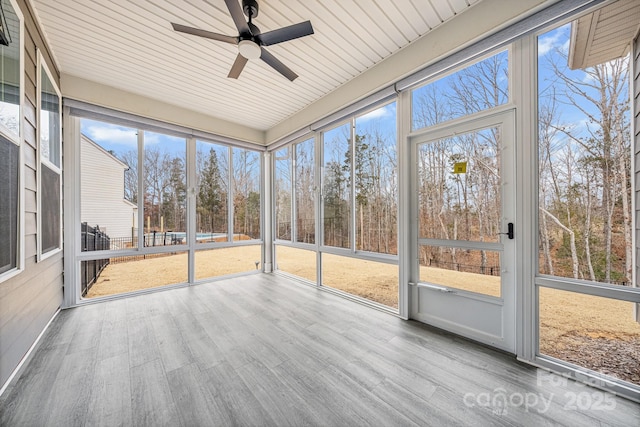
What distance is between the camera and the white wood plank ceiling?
2080mm

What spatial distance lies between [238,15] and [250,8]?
305 millimetres

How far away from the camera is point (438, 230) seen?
8.38ft

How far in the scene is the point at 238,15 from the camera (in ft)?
5.69

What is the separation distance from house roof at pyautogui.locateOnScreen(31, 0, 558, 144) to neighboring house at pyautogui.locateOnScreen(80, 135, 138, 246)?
2.35 ft

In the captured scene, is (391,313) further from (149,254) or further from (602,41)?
(149,254)

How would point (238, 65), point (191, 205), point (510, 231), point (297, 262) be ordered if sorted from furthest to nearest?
point (297, 262) → point (191, 205) → point (238, 65) → point (510, 231)

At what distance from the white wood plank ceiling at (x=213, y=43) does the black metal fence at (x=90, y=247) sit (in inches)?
79.5

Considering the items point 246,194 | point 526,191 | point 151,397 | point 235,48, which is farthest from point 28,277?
point 526,191

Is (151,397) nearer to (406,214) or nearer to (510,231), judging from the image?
(406,214)

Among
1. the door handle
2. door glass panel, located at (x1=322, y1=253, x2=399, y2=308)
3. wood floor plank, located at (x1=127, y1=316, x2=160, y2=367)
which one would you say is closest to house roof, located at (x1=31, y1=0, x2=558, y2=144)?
the door handle

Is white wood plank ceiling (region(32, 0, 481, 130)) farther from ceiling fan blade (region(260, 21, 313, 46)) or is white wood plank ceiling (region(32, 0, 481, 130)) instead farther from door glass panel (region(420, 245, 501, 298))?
door glass panel (region(420, 245, 501, 298))

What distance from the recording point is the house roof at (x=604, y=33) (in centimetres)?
160

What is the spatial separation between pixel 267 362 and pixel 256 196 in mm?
3526

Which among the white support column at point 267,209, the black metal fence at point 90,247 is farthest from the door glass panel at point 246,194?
the black metal fence at point 90,247
